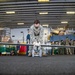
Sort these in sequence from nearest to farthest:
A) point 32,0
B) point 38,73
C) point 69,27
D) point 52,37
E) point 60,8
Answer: point 38,73, point 32,0, point 60,8, point 52,37, point 69,27

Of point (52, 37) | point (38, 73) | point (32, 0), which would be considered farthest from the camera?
point (52, 37)

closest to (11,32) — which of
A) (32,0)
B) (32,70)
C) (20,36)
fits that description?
(20,36)

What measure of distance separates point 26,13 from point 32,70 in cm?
1017

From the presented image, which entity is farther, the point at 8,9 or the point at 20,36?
the point at 20,36

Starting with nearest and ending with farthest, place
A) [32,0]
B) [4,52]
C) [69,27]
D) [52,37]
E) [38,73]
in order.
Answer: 1. [38,73]
2. [4,52]
3. [32,0]
4. [52,37]
5. [69,27]

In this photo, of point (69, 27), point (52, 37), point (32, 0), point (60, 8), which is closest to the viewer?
point (32, 0)

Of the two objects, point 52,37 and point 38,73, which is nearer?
point 38,73

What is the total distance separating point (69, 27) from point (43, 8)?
26.5ft

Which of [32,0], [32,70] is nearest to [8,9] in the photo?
[32,0]

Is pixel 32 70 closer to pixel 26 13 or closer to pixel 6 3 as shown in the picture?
pixel 6 3

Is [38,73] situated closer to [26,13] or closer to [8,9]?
[8,9]

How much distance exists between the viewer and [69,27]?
18172mm

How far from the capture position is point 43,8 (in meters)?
10.5

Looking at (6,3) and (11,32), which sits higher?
(6,3)
